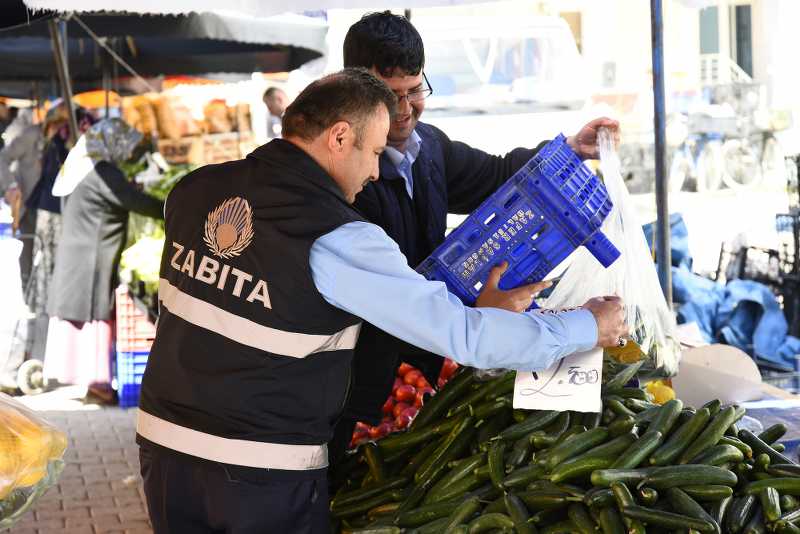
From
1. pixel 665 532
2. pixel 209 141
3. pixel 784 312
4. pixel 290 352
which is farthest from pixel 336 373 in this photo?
pixel 209 141

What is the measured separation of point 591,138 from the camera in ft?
12.1

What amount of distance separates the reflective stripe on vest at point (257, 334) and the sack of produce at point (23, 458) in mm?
474

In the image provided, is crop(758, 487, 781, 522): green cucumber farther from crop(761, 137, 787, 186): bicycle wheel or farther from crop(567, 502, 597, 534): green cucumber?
crop(761, 137, 787, 186): bicycle wheel

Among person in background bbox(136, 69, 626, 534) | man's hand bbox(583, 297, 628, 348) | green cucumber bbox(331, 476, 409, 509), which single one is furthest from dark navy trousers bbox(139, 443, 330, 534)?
man's hand bbox(583, 297, 628, 348)

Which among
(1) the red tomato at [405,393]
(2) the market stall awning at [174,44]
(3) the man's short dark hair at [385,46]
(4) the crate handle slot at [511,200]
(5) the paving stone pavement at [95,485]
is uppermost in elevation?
(2) the market stall awning at [174,44]

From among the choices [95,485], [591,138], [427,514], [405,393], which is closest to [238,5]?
[591,138]

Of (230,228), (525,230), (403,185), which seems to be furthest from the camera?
(403,185)

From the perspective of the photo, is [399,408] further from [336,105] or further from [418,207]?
[336,105]

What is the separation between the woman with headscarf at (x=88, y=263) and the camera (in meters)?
8.66

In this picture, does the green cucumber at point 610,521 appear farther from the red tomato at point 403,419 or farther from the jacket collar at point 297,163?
the red tomato at point 403,419

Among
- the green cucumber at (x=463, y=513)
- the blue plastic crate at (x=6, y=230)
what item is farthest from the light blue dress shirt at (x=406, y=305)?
the blue plastic crate at (x=6, y=230)

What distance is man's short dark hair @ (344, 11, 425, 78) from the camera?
3.39 meters

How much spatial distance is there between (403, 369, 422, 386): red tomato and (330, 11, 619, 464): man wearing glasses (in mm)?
1408

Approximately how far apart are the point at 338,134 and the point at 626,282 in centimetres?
116
